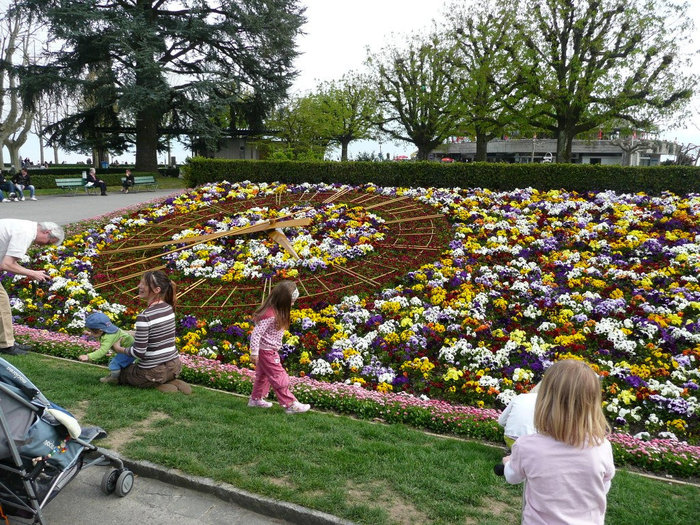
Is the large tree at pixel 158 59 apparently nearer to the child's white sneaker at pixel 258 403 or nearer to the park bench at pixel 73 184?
the park bench at pixel 73 184

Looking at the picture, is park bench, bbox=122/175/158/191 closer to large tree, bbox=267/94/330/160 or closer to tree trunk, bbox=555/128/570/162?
large tree, bbox=267/94/330/160

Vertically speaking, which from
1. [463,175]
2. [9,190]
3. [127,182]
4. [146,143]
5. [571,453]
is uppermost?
[146,143]

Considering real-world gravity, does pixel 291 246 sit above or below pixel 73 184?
below

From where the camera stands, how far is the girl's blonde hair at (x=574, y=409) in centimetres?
231

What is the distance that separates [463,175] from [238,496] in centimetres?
1159

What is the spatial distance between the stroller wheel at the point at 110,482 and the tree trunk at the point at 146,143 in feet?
94.1

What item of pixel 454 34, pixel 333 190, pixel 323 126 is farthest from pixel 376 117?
pixel 333 190

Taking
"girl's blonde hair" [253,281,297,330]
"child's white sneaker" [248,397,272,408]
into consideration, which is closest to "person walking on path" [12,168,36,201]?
"child's white sneaker" [248,397,272,408]

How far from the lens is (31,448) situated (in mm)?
3141

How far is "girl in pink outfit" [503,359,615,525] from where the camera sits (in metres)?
2.32

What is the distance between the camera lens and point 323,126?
1467 inches

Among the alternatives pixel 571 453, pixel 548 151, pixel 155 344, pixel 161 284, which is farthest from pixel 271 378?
pixel 548 151

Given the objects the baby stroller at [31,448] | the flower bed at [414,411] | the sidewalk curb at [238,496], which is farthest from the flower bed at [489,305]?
the baby stroller at [31,448]

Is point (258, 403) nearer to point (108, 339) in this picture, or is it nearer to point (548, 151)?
point (108, 339)
